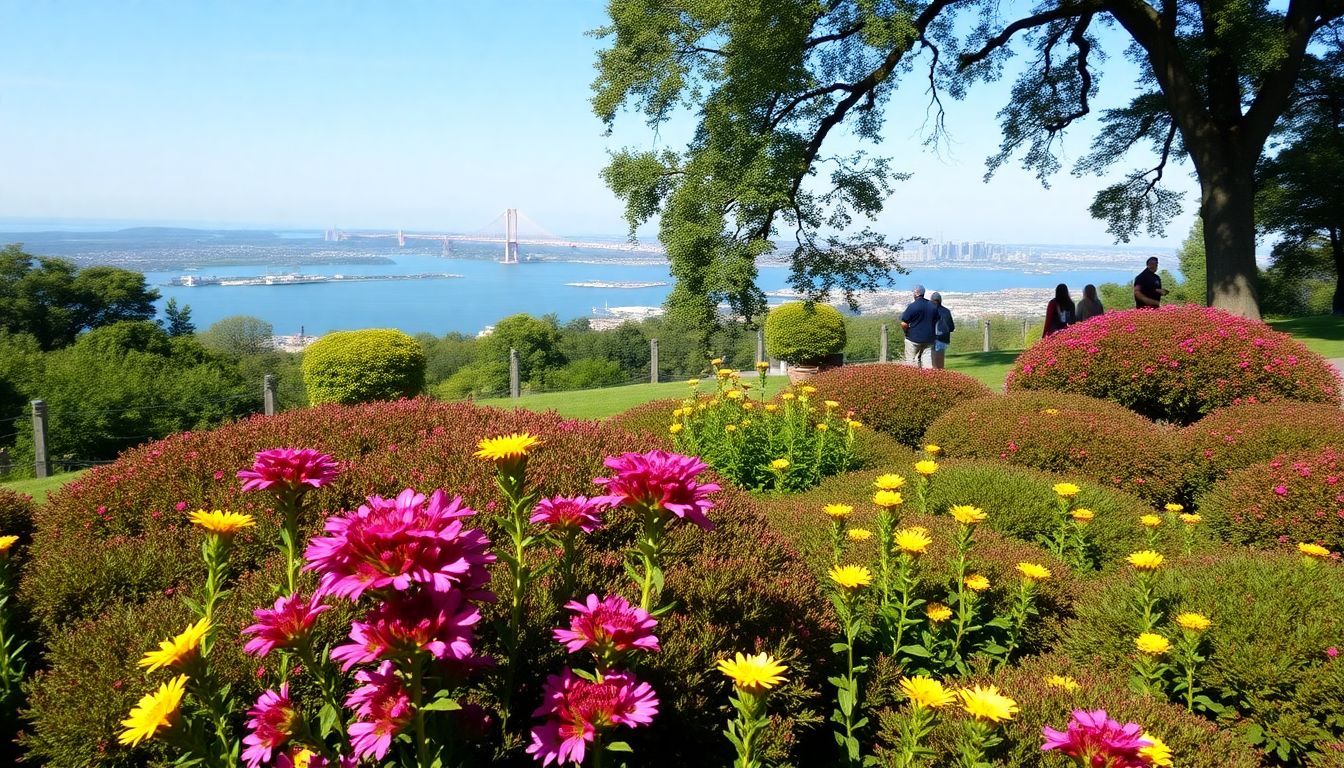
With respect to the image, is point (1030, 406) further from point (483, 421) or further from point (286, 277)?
point (286, 277)

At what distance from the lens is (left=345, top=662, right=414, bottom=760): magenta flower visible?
1.39 m

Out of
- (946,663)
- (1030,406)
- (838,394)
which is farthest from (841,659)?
(838,394)

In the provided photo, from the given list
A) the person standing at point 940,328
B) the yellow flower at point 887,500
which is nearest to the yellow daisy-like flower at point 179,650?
the yellow flower at point 887,500

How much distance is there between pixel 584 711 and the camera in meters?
1.48

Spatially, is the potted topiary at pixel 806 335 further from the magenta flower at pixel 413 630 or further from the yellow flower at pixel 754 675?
the magenta flower at pixel 413 630

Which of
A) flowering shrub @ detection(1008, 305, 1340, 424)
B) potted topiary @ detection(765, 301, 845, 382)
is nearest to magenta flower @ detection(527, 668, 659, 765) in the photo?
flowering shrub @ detection(1008, 305, 1340, 424)

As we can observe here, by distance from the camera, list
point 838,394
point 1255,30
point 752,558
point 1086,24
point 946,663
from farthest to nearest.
→ point 1086,24 < point 1255,30 < point 838,394 < point 946,663 < point 752,558

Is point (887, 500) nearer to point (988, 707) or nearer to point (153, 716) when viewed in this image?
point (988, 707)

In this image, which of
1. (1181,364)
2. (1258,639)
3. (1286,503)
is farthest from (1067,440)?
(1258,639)

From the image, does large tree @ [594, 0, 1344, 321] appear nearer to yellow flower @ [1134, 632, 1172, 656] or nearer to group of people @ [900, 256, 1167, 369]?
group of people @ [900, 256, 1167, 369]

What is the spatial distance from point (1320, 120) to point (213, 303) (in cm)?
14276

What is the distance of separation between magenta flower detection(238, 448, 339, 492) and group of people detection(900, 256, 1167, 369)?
11.5 metres

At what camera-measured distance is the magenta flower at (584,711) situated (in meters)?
1.47

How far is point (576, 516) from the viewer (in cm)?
174
